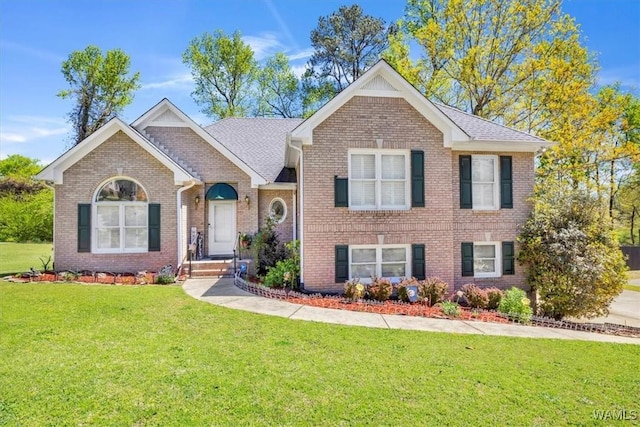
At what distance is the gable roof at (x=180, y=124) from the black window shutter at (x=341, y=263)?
481cm

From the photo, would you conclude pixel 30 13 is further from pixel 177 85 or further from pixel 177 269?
pixel 177 85

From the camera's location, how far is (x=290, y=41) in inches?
1148

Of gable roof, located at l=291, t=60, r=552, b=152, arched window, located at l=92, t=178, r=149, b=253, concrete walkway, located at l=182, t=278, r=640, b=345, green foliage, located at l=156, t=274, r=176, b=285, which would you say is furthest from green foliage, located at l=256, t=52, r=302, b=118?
concrete walkway, located at l=182, t=278, r=640, b=345

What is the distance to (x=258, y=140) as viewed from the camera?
18031mm

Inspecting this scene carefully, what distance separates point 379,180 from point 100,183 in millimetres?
10179

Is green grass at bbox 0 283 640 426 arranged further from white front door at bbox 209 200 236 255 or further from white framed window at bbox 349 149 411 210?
white front door at bbox 209 200 236 255

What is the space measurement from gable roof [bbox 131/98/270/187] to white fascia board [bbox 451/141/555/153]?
7.50 meters

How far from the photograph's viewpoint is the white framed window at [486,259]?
40.3 feet

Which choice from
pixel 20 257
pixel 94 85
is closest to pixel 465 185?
pixel 20 257

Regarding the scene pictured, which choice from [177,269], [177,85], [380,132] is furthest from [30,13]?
[177,85]

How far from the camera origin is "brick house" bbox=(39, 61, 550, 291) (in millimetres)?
11109

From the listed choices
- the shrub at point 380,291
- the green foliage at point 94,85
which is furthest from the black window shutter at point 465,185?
the green foliage at point 94,85

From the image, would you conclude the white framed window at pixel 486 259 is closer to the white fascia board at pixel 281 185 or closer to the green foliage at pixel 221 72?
the white fascia board at pixel 281 185

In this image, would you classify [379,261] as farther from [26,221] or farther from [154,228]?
[26,221]
